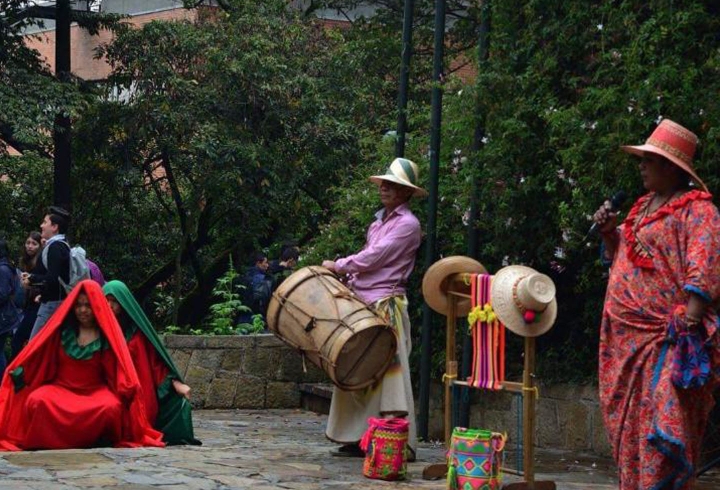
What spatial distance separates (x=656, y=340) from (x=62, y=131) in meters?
15.0

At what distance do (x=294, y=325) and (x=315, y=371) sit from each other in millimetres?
4850

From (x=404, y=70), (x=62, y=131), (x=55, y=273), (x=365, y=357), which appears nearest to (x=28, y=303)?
(x=55, y=273)

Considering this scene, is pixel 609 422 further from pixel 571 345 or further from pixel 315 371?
pixel 315 371

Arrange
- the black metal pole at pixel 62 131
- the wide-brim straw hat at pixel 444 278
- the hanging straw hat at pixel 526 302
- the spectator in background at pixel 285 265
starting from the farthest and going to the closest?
the black metal pole at pixel 62 131 < the spectator in background at pixel 285 265 < the wide-brim straw hat at pixel 444 278 < the hanging straw hat at pixel 526 302

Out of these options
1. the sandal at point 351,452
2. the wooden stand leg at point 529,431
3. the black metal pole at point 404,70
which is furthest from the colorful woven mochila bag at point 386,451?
the black metal pole at point 404,70

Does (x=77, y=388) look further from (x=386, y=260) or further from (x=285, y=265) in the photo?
(x=285, y=265)

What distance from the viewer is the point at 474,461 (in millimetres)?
7766

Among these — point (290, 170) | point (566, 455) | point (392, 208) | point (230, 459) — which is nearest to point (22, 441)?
point (230, 459)

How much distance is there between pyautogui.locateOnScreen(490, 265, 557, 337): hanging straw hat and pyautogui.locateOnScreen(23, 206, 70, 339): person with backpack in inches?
199

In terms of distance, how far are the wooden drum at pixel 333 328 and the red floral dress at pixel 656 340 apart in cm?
244

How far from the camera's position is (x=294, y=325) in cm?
930

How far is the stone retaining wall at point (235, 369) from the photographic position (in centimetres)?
1380

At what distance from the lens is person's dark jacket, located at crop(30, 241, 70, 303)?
11.9 metres

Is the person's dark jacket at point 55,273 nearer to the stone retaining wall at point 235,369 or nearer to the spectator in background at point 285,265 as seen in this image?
the stone retaining wall at point 235,369
